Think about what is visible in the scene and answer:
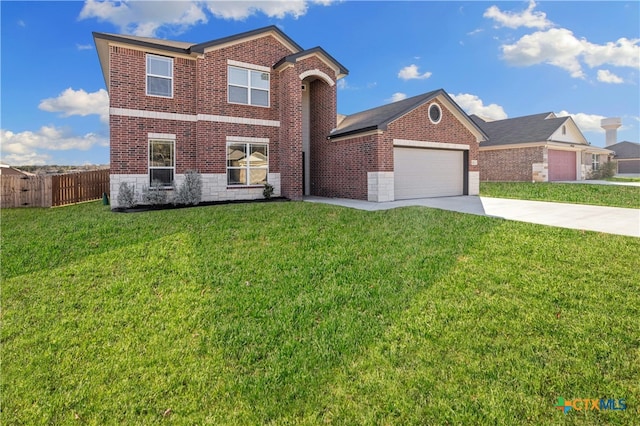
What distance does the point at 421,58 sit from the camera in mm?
16547

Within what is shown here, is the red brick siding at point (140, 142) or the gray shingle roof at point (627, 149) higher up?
the gray shingle roof at point (627, 149)

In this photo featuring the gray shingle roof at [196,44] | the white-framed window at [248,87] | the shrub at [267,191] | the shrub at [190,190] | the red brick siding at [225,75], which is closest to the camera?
the gray shingle roof at [196,44]

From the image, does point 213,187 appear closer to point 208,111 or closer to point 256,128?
point 208,111

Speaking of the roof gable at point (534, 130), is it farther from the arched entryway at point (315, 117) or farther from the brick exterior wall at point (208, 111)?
the brick exterior wall at point (208, 111)

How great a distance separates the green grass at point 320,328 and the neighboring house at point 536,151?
21417 mm

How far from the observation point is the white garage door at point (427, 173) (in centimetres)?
1445

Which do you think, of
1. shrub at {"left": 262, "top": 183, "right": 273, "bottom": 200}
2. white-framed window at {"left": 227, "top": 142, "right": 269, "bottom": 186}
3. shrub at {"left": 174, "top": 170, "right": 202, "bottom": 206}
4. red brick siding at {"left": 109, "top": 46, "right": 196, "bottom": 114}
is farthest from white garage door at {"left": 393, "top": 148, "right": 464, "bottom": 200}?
red brick siding at {"left": 109, "top": 46, "right": 196, "bottom": 114}

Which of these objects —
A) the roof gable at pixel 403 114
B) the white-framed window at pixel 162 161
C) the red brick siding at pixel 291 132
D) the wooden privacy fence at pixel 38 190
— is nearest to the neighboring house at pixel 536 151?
the roof gable at pixel 403 114

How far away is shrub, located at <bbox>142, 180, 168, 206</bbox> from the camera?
12602mm

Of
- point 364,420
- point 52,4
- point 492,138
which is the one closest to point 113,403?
point 364,420

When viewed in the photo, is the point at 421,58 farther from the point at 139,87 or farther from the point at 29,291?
the point at 29,291

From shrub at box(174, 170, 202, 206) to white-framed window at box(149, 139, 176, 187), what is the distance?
0.75 metres

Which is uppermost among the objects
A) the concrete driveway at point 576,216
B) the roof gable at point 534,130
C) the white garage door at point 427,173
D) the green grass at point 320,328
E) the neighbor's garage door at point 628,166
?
the roof gable at point 534,130

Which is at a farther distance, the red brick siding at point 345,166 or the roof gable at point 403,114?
the red brick siding at point 345,166
